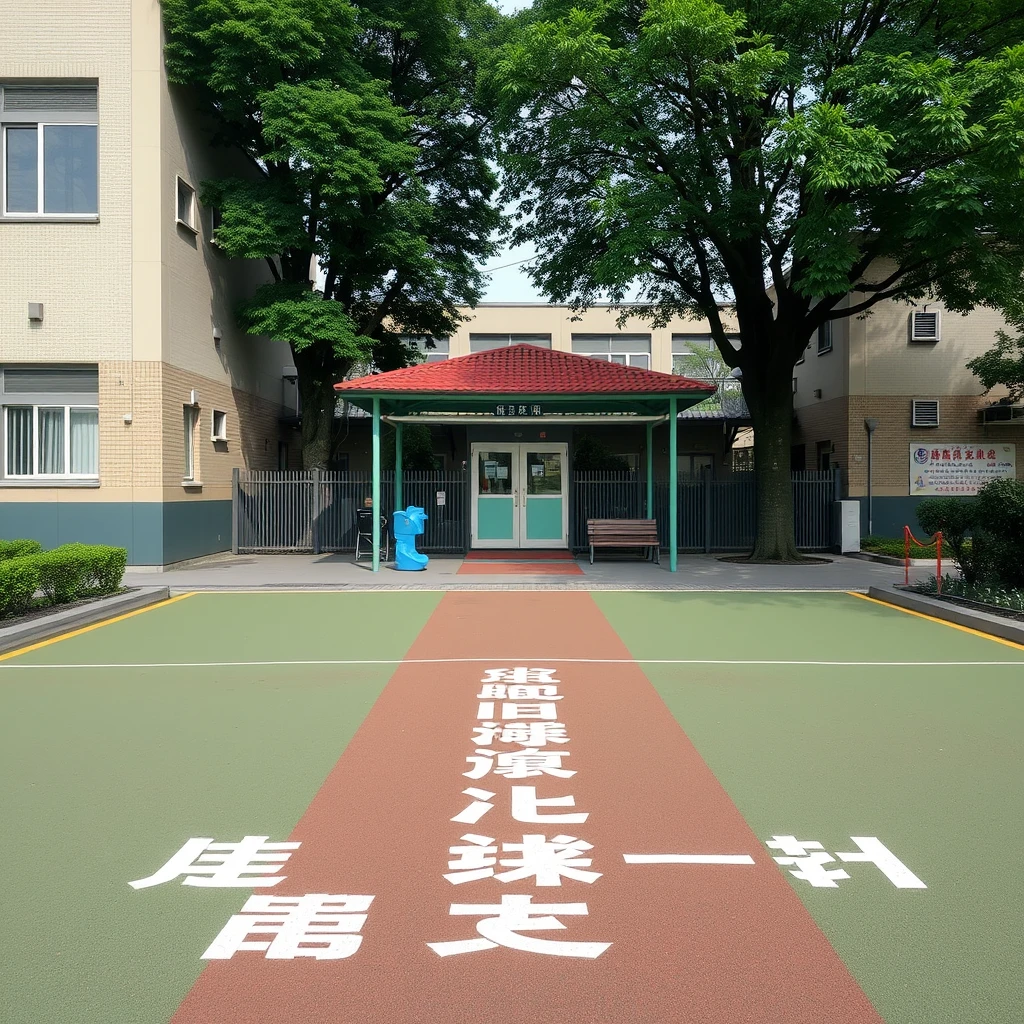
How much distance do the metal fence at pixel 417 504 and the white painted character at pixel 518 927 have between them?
59.5 feet

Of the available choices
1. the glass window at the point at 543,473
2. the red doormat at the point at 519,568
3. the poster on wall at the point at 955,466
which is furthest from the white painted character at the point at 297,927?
the poster on wall at the point at 955,466

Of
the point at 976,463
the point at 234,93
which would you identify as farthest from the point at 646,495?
the point at 234,93

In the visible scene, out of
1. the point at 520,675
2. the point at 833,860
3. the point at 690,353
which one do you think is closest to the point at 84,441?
the point at 520,675

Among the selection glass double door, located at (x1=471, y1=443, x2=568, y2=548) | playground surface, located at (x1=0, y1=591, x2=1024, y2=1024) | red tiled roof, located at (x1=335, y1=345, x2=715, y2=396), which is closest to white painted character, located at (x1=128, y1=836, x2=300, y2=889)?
playground surface, located at (x1=0, y1=591, x2=1024, y2=1024)

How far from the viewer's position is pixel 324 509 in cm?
2205

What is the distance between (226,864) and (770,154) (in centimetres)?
1290

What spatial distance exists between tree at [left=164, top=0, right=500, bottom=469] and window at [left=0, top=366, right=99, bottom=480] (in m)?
4.53

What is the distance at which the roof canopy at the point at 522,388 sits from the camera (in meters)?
17.4

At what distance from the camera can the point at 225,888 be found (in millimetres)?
3770

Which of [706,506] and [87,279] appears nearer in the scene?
[87,279]

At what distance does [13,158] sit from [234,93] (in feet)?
14.7

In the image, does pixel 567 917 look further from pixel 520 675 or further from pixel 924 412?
pixel 924 412

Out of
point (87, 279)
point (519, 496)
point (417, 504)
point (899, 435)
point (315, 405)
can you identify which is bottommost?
point (417, 504)

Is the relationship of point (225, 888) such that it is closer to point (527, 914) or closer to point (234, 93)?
point (527, 914)
